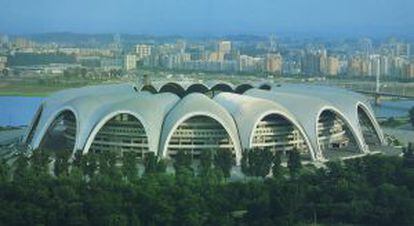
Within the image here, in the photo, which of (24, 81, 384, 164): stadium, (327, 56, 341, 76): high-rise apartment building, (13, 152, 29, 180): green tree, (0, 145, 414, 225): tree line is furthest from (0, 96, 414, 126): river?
(0, 145, 414, 225): tree line

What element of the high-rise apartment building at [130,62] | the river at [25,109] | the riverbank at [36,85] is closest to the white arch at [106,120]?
the river at [25,109]

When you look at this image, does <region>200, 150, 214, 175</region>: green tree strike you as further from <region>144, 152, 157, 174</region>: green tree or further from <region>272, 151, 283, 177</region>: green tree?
<region>272, 151, 283, 177</region>: green tree

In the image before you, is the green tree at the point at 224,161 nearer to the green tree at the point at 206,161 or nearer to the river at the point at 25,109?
the green tree at the point at 206,161

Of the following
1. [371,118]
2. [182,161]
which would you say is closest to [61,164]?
[182,161]

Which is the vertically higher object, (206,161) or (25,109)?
(206,161)

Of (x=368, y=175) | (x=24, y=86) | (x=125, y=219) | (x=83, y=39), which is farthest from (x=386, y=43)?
(x=125, y=219)

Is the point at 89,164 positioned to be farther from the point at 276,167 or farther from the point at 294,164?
the point at 294,164
